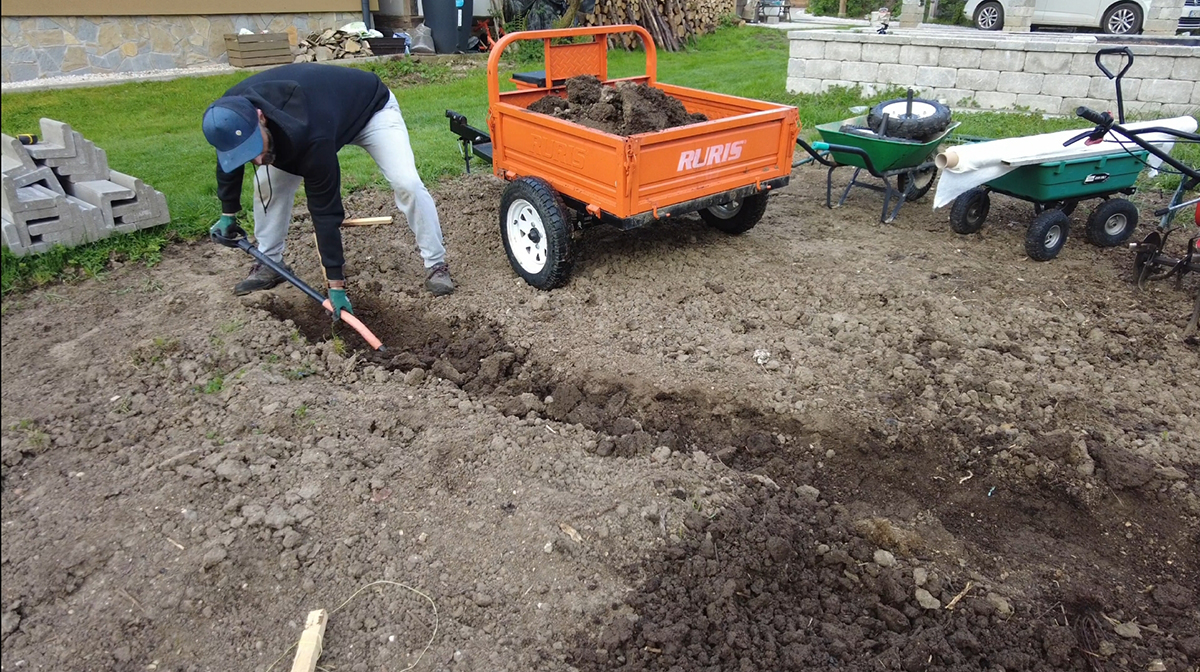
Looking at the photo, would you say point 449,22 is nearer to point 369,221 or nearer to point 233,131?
point 369,221

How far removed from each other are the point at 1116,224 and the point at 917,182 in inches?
62.3

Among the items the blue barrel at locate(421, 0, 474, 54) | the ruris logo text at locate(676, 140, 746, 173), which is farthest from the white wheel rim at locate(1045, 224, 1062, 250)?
the blue barrel at locate(421, 0, 474, 54)

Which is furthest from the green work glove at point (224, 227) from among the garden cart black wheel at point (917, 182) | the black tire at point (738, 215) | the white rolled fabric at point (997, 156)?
the garden cart black wheel at point (917, 182)

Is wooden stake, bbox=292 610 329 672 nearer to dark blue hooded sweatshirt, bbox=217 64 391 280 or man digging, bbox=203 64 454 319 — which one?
man digging, bbox=203 64 454 319

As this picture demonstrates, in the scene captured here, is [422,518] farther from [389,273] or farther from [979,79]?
[979,79]

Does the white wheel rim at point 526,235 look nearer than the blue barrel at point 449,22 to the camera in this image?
Yes

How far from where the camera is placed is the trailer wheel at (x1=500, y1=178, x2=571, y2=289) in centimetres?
493

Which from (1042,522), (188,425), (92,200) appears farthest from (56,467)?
(1042,522)

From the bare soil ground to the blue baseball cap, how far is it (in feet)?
3.60

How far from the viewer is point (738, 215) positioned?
19.8ft

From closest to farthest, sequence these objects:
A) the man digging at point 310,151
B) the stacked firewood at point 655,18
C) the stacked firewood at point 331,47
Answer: the man digging at point 310,151, the stacked firewood at point 331,47, the stacked firewood at point 655,18

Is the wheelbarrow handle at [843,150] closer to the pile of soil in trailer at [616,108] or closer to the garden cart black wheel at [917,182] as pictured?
the garden cart black wheel at [917,182]

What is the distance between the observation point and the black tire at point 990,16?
18531 millimetres

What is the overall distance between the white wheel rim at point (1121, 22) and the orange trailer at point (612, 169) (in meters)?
15.1
